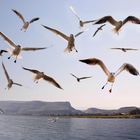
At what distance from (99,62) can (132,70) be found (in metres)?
1.56

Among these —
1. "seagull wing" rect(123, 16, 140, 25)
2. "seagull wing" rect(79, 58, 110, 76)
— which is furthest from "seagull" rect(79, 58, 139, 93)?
"seagull wing" rect(123, 16, 140, 25)

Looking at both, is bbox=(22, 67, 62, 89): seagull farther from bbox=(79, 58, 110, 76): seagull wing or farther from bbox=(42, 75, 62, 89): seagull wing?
bbox=(79, 58, 110, 76): seagull wing

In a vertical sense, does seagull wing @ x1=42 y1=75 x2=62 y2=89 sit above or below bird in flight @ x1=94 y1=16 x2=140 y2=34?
below

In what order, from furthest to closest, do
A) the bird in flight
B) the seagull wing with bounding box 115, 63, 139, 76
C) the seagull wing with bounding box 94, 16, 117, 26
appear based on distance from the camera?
the bird in flight < the seagull wing with bounding box 94, 16, 117, 26 < the seagull wing with bounding box 115, 63, 139, 76

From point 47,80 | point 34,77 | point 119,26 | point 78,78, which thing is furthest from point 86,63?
point 119,26

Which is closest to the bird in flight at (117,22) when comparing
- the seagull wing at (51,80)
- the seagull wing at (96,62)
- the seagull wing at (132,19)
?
the seagull wing at (132,19)

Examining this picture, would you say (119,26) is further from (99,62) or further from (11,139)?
(11,139)

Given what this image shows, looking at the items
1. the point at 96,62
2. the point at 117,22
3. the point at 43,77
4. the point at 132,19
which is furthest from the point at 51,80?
the point at 117,22

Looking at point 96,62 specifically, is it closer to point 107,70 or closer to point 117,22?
point 107,70

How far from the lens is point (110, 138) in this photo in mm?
148125

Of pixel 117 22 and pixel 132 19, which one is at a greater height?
pixel 117 22

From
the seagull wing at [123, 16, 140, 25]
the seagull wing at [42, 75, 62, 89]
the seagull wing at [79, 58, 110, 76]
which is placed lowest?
the seagull wing at [42, 75, 62, 89]

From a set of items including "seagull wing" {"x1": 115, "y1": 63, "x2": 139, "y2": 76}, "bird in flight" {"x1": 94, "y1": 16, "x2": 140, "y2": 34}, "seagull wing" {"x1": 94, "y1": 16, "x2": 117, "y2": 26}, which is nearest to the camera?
"seagull wing" {"x1": 115, "y1": 63, "x2": 139, "y2": 76}

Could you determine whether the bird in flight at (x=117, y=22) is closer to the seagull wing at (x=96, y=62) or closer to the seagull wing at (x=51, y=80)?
the seagull wing at (x=96, y=62)
